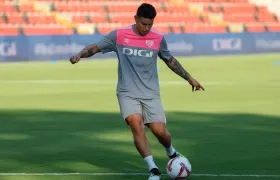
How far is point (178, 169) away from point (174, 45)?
3905 centimetres

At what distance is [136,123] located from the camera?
10.1 meters

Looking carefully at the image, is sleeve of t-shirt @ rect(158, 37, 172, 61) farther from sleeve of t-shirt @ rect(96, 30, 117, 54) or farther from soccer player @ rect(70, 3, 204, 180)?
sleeve of t-shirt @ rect(96, 30, 117, 54)

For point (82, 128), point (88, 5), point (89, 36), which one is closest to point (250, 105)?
point (82, 128)

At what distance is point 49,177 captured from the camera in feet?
33.4

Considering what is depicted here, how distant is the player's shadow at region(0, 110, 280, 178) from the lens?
11242 millimetres

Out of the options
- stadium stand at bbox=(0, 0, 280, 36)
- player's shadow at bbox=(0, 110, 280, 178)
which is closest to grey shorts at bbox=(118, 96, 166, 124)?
player's shadow at bbox=(0, 110, 280, 178)

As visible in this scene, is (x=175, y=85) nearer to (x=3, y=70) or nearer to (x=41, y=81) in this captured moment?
(x=41, y=81)

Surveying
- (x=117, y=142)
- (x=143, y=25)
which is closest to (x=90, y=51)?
(x=143, y=25)

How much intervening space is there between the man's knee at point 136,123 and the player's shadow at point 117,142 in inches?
32.9

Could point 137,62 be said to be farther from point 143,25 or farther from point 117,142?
point 117,142

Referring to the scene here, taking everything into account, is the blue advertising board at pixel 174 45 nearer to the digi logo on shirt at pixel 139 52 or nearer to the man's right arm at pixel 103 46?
the man's right arm at pixel 103 46

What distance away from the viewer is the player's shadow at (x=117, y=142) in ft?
36.9

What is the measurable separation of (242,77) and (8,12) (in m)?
24.2

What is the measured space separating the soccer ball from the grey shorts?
541mm
